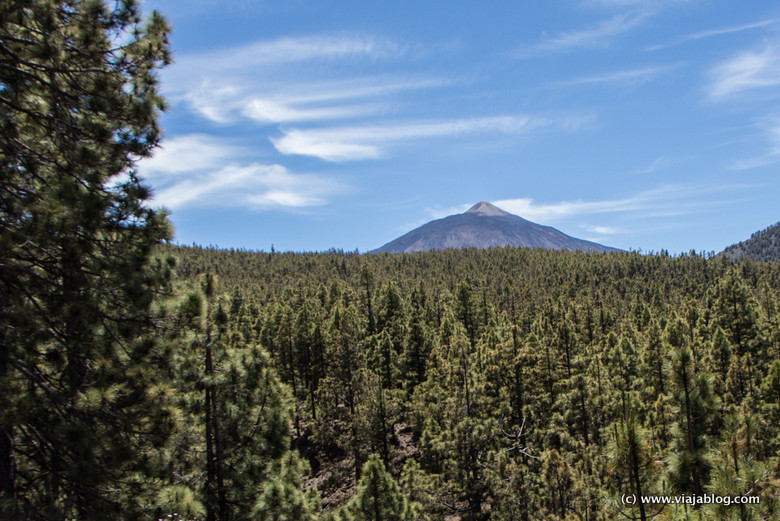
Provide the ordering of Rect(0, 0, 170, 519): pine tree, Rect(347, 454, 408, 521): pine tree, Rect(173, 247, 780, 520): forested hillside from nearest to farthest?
Rect(0, 0, 170, 519): pine tree, Rect(173, 247, 780, 520): forested hillside, Rect(347, 454, 408, 521): pine tree

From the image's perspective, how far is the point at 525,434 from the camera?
21.7 meters

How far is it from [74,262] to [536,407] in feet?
80.8

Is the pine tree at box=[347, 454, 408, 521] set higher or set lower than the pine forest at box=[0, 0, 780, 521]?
lower

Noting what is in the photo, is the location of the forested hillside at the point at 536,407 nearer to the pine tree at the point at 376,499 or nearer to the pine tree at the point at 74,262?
the pine tree at the point at 376,499

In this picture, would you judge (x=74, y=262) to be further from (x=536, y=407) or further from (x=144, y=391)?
(x=536, y=407)

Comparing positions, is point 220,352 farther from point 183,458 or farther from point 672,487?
point 672,487

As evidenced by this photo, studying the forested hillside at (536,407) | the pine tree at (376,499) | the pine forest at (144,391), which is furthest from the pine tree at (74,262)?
the pine tree at (376,499)

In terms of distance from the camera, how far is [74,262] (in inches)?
205

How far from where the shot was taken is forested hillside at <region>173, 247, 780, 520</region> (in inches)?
334

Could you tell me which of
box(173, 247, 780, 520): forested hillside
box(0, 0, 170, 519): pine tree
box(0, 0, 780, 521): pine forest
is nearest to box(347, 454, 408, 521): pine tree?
box(0, 0, 780, 521): pine forest

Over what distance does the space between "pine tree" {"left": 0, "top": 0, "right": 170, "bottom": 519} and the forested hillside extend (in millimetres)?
1587

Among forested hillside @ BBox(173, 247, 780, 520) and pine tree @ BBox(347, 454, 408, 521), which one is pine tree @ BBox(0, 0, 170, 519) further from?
pine tree @ BBox(347, 454, 408, 521)

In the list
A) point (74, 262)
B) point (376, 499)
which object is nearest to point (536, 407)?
point (376, 499)

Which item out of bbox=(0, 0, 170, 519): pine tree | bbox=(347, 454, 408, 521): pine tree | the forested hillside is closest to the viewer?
bbox=(0, 0, 170, 519): pine tree
